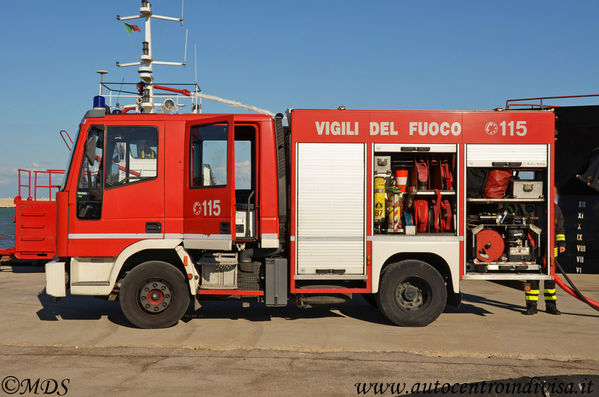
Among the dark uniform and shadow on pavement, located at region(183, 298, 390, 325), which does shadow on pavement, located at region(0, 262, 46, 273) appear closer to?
shadow on pavement, located at region(183, 298, 390, 325)

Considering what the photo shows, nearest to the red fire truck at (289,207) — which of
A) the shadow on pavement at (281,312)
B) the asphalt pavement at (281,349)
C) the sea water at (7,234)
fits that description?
the asphalt pavement at (281,349)

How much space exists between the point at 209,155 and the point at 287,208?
135 cm

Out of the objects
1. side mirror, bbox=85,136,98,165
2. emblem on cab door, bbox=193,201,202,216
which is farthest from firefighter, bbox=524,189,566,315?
side mirror, bbox=85,136,98,165

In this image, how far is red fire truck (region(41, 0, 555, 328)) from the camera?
23.8 ft

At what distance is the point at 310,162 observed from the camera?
736cm

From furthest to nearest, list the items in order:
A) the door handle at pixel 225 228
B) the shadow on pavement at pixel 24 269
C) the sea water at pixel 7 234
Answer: the sea water at pixel 7 234, the shadow on pavement at pixel 24 269, the door handle at pixel 225 228

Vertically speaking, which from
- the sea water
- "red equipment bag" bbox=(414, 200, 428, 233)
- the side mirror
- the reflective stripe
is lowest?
the sea water

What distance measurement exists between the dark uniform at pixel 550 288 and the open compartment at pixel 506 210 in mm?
349

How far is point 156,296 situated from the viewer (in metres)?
7.32

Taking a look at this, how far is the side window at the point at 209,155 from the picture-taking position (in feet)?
23.6

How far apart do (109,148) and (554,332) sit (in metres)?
6.73

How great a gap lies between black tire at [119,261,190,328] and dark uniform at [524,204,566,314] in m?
5.17

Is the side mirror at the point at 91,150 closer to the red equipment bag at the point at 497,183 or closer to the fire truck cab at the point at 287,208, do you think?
the fire truck cab at the point at 287,208

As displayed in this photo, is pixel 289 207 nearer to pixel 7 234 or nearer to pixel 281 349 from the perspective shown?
Result: pixel 281 349
